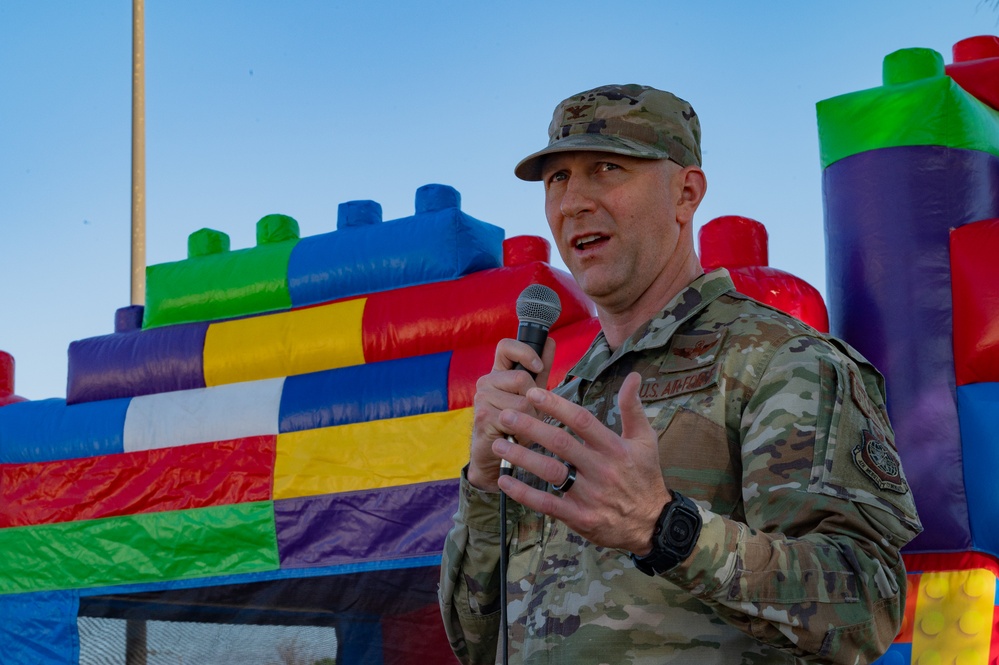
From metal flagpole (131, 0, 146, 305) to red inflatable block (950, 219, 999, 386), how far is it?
5.12 meters

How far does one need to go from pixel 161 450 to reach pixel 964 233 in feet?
11.6

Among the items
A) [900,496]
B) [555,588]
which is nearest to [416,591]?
[555,588]

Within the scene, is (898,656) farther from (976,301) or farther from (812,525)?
(812,525)

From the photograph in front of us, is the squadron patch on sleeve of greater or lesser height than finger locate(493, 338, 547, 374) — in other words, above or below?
below

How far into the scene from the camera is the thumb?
1057mm

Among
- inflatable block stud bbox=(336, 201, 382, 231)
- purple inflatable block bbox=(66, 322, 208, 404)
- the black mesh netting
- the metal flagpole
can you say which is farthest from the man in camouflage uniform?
the metal flagpole

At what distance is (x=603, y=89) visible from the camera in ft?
5.59

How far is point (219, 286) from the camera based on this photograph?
5141 millimetres

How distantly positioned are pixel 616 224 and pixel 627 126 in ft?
0.52

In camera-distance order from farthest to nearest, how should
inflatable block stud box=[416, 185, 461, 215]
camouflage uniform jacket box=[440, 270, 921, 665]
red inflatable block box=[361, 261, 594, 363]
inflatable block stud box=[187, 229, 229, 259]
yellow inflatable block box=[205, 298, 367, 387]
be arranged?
inflatable block stud box=[187, 229, 229, 259], inflatable block stud box=[416, 185, 461, 215], yellow inflatable block box=[205, 298, 367, 387], red inflatable block box=[361, 261, 594, 363], camouflage uniform jacket box=[440, 270, 921, 665]

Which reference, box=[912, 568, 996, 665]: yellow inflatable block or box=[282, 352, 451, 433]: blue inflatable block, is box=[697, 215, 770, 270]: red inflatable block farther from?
box=[912, 568, 996, 665]: yellow inflatable block

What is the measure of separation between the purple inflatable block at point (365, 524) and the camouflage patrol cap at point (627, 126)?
2.60m

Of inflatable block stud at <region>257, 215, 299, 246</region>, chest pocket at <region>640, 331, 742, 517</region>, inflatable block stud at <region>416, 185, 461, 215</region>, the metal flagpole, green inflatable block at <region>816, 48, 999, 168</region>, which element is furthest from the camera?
the metal flagpole

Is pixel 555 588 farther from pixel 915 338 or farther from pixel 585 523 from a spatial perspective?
pixel 915 338
